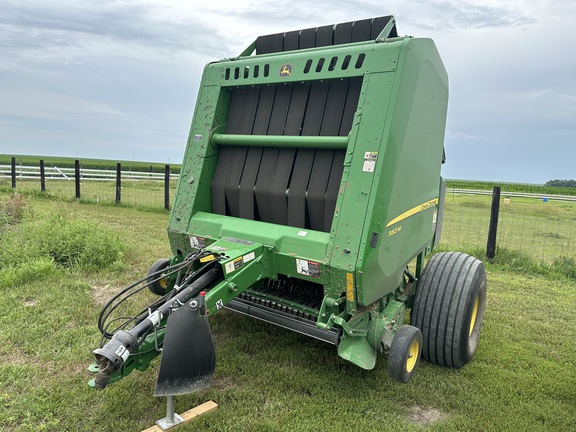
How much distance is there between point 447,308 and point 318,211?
139cm

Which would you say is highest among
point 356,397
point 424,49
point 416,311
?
point 424,49

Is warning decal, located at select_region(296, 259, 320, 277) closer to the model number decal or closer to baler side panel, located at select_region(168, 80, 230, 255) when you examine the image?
the model number decal

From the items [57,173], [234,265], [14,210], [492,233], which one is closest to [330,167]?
[234,265]

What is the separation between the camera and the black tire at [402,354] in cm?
311

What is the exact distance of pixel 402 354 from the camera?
3.11 meters

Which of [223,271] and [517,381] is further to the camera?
[517,381]

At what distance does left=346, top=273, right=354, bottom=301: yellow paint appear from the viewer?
314cm

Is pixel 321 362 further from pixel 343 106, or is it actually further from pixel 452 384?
pixel 343 106

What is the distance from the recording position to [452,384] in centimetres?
360

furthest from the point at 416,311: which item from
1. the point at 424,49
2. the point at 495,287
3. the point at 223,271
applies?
the point at 495,287

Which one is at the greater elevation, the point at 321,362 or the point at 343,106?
the point at 343,106

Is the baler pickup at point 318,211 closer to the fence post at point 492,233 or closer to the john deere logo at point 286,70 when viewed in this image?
the john deere logo at point 286,70

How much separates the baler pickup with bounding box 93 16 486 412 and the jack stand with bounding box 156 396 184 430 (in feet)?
0.88

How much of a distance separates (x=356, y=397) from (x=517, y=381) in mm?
1436
